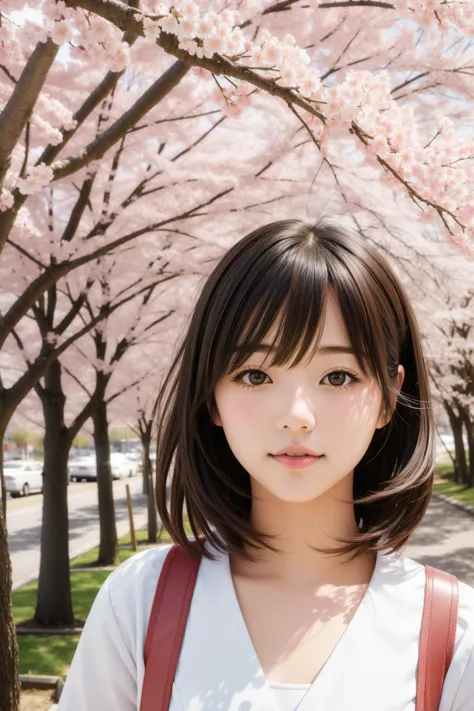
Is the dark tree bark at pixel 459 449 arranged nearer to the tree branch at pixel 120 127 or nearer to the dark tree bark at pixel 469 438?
the dark tree bark at pixel 469 438

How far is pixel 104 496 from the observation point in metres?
10.1

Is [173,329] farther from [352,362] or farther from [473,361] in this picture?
[352,362]

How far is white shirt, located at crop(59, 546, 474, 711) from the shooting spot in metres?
1.16

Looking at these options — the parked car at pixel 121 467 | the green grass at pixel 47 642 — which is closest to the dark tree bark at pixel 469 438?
the green grass at pixel 47 642

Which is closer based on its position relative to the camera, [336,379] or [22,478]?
[336,379]

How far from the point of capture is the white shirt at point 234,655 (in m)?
1.16

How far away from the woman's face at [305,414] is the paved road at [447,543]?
6.33 meters

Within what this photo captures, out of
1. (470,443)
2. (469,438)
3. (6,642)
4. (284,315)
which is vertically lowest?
(6,642)

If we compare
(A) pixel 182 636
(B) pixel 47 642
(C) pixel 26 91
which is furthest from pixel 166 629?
(B) pixel 47 642

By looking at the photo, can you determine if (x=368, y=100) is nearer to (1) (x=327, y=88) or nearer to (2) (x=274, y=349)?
(1) (x=327, y=88)

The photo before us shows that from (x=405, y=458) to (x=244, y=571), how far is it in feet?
1.46

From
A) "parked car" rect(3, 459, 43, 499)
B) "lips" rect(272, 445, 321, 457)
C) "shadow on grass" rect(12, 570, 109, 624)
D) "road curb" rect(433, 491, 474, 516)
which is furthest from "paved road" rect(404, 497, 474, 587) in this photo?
"parked car" rect(3, 459, 43, 499)

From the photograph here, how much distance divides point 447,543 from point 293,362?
10015 mm

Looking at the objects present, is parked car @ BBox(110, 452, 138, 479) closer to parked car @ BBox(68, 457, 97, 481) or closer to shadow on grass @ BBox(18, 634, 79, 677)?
parked car @ BBox(68, 457, 97, 481)
